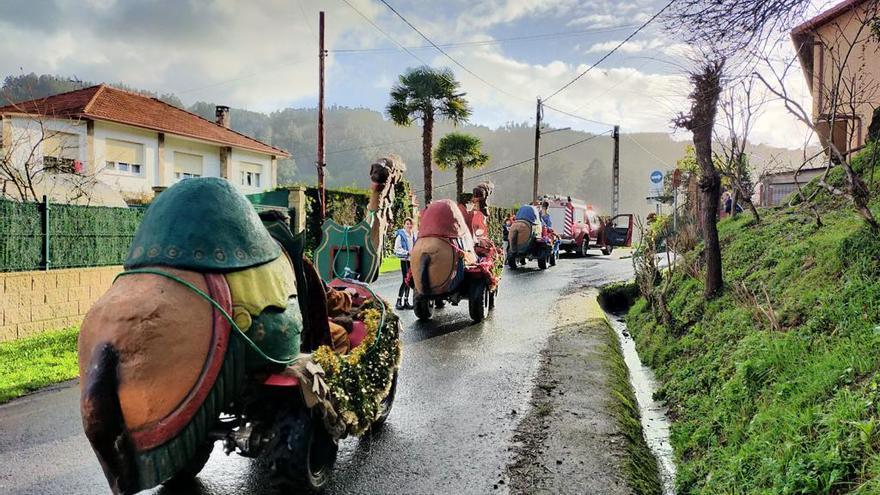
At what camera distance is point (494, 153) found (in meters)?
127

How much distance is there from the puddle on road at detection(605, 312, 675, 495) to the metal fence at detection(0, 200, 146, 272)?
26.2 ft

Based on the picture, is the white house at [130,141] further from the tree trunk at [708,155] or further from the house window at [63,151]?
the tree trunk at [708,155]

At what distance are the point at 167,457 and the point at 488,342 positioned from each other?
601 centimetres

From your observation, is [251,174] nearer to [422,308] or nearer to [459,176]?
[459,176]

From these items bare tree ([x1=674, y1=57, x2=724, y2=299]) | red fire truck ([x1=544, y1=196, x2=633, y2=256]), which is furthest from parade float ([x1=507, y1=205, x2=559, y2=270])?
bare tree ([x1=674, y1=57, x2=724, y2=299])

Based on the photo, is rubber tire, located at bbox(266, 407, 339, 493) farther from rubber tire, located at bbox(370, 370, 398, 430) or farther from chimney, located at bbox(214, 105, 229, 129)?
chimney, located at bbox(214, 105, 229, 129)

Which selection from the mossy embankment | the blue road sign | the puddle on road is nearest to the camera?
the mossy embankment

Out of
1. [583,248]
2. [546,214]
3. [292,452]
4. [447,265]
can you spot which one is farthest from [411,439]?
[583,248]

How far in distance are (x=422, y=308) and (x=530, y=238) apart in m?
8.75

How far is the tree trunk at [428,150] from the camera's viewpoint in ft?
84.2

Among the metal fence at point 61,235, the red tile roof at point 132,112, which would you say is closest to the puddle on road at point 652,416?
the metal fence at point 61,235

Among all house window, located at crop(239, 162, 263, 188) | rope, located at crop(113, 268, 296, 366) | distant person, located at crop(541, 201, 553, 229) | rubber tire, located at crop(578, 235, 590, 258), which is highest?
house window, located at crop(239, 162, 263, 188)

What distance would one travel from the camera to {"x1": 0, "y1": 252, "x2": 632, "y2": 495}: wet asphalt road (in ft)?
12.5

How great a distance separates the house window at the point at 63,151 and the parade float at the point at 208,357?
16.1 meters
